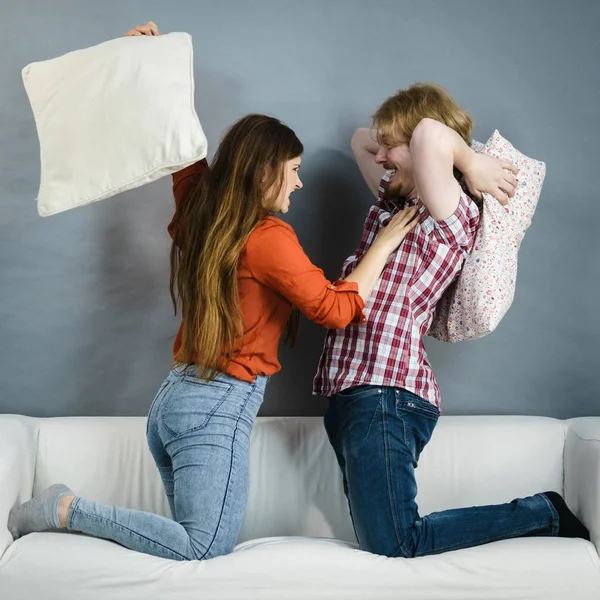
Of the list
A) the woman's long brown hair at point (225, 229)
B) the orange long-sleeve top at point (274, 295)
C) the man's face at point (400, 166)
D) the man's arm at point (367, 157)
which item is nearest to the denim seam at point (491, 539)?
the orange long-sleeve top at point (274, 295)

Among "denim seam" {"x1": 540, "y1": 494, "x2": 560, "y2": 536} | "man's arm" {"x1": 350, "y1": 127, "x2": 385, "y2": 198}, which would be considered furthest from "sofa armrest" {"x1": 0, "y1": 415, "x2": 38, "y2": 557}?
"denim seam" {"x1": 540, "y1": 494, "x2": 560, "y2": 536}

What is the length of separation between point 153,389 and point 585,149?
162 cm

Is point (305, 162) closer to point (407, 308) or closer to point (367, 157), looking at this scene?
point (367, 157)

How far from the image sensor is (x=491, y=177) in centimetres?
208

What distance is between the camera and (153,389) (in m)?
2.63

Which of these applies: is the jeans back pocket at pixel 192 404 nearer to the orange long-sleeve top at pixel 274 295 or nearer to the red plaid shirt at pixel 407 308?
the orange long-sleeve top at pixel 274 295

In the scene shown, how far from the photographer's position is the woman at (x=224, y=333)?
75.0 inches

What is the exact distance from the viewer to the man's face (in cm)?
211

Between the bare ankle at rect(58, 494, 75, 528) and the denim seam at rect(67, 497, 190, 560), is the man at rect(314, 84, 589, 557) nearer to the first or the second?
the denim seam at rect(67, 497, 190, 560)

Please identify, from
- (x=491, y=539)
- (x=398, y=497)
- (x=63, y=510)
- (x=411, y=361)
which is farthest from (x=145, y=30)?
(x=491, y=539)

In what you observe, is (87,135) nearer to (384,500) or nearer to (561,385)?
(384,500)

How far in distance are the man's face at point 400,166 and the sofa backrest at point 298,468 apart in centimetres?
76

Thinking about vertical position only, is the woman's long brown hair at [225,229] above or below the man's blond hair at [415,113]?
below

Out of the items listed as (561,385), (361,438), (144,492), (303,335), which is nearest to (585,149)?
(561,385)
